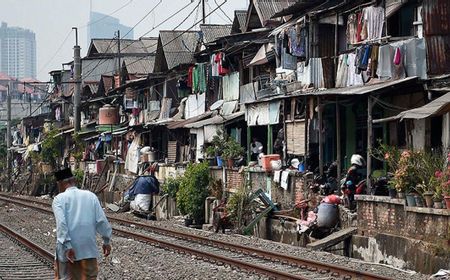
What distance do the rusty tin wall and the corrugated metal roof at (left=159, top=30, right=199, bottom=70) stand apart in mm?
24133

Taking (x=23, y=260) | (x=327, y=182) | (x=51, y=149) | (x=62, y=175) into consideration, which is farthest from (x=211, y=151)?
(x=51, y=149)

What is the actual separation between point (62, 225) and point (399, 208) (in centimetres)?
987

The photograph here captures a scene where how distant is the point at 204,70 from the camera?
39906mm

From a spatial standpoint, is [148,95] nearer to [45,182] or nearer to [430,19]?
[45,182]

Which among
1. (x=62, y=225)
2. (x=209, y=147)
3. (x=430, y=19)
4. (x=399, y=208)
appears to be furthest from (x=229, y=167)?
(x=62, y=225)

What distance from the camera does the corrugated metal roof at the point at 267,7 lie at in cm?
3416

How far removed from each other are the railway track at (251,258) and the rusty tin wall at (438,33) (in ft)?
19.5

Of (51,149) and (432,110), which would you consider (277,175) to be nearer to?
(432,110)

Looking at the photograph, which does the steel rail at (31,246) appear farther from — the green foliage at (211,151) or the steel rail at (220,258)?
the green foliage at (211,151)

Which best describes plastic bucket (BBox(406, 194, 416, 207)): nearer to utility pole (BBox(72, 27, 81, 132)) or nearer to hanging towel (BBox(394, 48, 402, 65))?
hanging towel (BBox(394, 48, 402, 65))

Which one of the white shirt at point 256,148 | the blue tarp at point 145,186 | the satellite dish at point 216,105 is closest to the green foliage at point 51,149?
the satellite dish at point 216,105

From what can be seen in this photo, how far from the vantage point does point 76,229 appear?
9.30 metres

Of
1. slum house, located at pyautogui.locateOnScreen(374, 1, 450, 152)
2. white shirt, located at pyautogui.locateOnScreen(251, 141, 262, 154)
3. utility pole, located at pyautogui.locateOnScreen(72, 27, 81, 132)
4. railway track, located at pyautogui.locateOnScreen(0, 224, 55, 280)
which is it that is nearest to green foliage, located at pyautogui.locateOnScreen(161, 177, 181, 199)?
white shirt, located at pyautogui.locateOnScreen(251, 141, 262, 154)

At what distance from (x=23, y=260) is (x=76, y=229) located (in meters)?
9.33
